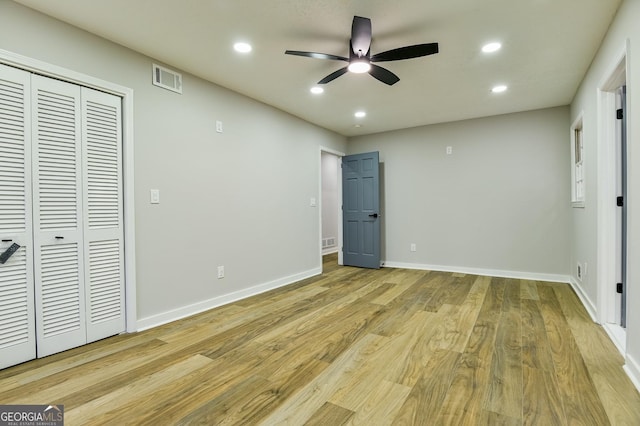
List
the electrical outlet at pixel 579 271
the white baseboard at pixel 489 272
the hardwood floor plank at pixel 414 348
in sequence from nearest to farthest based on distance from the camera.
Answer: the hardwood floor plank at pixel 414 348, the electrical outlet at pixel 579 271, the white baseboard at pixel 489 272

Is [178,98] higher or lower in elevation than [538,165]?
higher

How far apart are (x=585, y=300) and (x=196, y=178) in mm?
4400

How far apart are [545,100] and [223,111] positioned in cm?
421

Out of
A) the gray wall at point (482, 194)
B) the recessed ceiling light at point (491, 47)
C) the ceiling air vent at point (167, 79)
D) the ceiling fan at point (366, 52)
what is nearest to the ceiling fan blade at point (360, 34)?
the ceiling fan at point (366, 52)

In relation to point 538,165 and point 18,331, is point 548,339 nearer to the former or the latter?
point 538,165

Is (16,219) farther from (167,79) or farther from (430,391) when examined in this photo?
(430,391)

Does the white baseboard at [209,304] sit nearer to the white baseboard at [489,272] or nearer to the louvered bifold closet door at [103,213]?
the louvered bifold closet door at [103,213]

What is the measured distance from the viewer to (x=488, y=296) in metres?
3.77

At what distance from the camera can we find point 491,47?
2.76 m

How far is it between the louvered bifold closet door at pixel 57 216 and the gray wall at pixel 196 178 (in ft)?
1.13

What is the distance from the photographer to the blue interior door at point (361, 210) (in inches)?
218

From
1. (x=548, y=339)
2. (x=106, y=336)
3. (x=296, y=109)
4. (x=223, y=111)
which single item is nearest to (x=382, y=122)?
(x=296, y=109)

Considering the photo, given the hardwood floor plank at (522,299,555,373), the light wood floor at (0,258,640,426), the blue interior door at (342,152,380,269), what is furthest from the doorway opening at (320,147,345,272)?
the hardwood floor plank at (522,299,555,373)

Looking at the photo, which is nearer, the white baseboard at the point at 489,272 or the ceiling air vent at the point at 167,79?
the ceiling air vent at the point at 167,79
